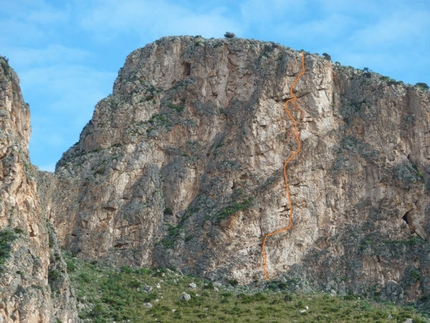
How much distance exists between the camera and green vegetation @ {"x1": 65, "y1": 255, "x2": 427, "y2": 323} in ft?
208

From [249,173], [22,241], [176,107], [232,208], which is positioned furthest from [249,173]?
[22,241]

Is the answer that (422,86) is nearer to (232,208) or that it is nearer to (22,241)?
(232,208)

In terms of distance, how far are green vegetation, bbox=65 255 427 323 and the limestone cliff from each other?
8.97 feet

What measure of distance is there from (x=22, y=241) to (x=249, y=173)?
88.5 ft

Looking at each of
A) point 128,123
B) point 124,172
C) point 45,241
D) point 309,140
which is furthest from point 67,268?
point 309,140

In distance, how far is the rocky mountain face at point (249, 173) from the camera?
73.2 metres

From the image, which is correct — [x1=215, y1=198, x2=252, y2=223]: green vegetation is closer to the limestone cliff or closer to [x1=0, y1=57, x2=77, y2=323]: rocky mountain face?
the limestone cliff

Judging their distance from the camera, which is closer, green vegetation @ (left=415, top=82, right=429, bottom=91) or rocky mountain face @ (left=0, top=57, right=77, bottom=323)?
→ rocky mountain face @ (left=0, top=57, right=77, bottom=323)

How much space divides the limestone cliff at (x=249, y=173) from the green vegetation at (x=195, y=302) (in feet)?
8.97

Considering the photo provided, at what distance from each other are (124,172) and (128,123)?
559 centimetres

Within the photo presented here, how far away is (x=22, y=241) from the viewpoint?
5531 centimetres

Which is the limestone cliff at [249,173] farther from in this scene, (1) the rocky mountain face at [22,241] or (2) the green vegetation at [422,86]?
(1) the rocky mountain face at [22,241]

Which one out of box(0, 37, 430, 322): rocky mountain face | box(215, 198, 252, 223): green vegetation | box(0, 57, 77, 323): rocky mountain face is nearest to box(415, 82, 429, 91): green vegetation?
box(0, 37, 430, 322): rocky mountain face

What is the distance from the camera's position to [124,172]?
76625 mm
